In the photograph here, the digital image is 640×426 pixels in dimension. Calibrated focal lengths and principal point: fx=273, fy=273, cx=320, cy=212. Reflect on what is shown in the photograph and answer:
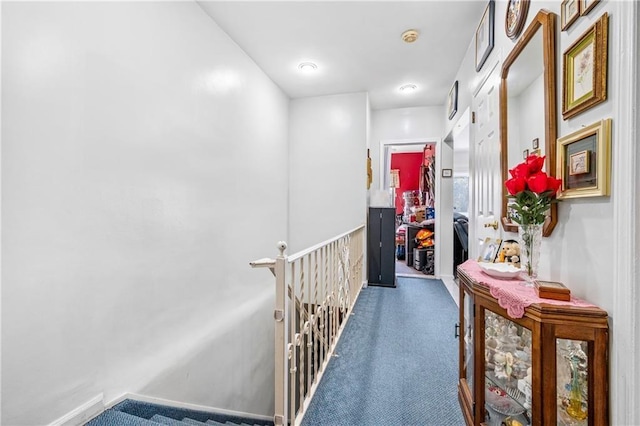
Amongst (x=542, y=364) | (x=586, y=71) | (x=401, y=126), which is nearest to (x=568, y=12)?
(x=586, y=71)

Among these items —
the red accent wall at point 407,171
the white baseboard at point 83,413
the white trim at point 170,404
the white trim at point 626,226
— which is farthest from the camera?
the red accent wall at point 407,171

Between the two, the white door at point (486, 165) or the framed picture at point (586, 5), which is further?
the white door at point (486, 165)

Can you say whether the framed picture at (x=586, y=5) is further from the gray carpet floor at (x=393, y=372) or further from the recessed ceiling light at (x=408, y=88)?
the recessed ceiling light at (x=408, y=88)

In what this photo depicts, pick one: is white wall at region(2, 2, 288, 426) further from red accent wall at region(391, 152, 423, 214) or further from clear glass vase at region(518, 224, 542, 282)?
red accent wall at region(391, 152, 423, 214)

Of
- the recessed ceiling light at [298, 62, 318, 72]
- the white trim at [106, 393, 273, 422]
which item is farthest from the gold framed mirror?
the white trim at [106, 393, 273, 422]

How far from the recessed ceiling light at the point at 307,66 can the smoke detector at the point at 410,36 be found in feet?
3.24

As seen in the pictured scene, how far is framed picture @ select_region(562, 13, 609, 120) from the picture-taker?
853 mm

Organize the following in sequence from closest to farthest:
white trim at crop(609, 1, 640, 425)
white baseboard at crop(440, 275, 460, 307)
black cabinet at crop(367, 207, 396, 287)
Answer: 1. white trim at crop(609, 1, 640, 425)
2. white baseboard at crop(440, 275, 460, 307)
3. black cabinet at crop(367, 207, 396, 287)

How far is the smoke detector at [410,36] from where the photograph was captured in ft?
7.70

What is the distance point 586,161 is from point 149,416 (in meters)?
2.33

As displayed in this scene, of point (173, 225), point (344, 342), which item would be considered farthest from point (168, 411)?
point (344, 342)

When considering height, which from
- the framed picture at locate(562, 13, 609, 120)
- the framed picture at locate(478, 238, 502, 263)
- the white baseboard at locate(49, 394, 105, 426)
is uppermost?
the framed picture at locate(562, 13, 609, 120)

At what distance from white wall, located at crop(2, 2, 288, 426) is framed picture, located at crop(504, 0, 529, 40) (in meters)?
2.09

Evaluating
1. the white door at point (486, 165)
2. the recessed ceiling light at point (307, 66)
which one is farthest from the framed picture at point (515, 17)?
the recessed ceiling light at point (307, 66)
